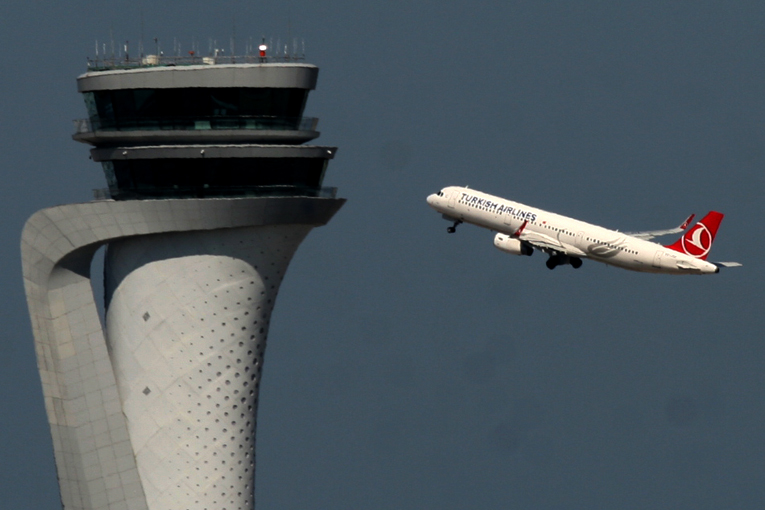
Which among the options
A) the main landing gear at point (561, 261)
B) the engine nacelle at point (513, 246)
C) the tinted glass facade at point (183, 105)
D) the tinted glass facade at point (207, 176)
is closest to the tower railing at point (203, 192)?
the tinted glass facade at point (207, 176)

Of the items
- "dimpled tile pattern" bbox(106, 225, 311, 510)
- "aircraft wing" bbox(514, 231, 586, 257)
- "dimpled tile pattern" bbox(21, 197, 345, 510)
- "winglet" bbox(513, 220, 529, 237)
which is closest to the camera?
"dimpled tile pattern" bbox(21, 197, 345, 510)

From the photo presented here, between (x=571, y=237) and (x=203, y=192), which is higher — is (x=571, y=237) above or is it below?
below

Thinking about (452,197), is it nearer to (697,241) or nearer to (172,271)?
(697,241)

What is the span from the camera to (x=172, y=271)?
134375mm

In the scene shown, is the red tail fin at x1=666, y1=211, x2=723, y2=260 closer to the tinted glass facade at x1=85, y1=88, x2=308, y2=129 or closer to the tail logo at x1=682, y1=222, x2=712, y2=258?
the tail logo at x1=682, y1=222, x2=712, y2=258

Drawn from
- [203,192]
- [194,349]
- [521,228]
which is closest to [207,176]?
[203,192]

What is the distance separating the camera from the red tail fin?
152875 mm

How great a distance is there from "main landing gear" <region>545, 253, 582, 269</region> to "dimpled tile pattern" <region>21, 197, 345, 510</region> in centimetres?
2951

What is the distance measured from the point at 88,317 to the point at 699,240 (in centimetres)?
5548

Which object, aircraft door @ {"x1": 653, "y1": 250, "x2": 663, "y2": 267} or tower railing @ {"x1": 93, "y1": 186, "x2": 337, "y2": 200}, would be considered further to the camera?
aircraft door @ {"x1": 653, "y1": 250, "x2": 663, "y2": 267}

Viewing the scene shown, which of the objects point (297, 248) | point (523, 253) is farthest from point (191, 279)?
point (523, 253)

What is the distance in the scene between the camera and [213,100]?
129 m

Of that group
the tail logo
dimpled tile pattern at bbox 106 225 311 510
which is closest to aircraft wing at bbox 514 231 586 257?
the tail logo

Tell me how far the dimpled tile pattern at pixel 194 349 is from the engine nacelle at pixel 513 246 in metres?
30.2
